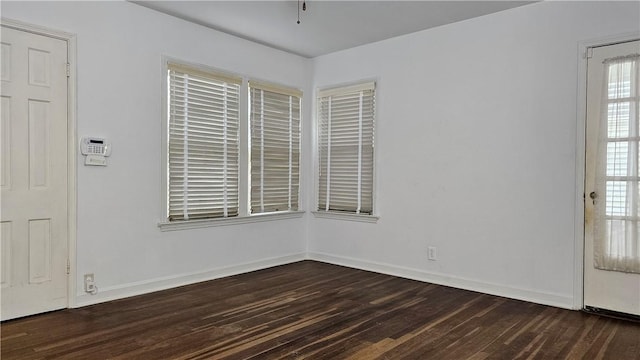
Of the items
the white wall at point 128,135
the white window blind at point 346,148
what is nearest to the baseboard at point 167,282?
the white wall at point 128,135

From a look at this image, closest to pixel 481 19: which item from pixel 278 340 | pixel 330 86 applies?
pixel 330 86

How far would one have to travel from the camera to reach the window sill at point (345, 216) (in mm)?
5012

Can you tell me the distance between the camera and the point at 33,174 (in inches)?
131

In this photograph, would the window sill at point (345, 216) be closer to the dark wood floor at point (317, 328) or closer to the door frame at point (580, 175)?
the dark wood floor at point (317, 328)

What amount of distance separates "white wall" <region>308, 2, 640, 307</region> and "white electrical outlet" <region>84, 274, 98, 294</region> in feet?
9.00

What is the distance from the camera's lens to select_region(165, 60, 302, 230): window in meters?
4.27

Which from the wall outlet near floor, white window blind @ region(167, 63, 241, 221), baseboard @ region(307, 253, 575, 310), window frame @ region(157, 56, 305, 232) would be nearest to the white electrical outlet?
window frame @ region(157, 56, 305, 232)

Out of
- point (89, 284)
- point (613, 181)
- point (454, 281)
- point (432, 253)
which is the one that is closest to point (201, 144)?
point (89, 284)

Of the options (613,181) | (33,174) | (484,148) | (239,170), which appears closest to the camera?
(33,174)

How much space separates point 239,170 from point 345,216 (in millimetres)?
1376

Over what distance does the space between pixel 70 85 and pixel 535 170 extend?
13.0 feet

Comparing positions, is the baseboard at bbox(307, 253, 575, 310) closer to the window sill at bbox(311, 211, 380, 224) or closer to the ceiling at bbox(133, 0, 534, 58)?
the window sill at bbox(311, 211, 380, 224)

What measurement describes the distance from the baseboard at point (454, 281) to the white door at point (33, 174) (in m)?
2.92

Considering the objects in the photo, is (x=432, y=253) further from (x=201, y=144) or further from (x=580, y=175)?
(x=201, y=144)
